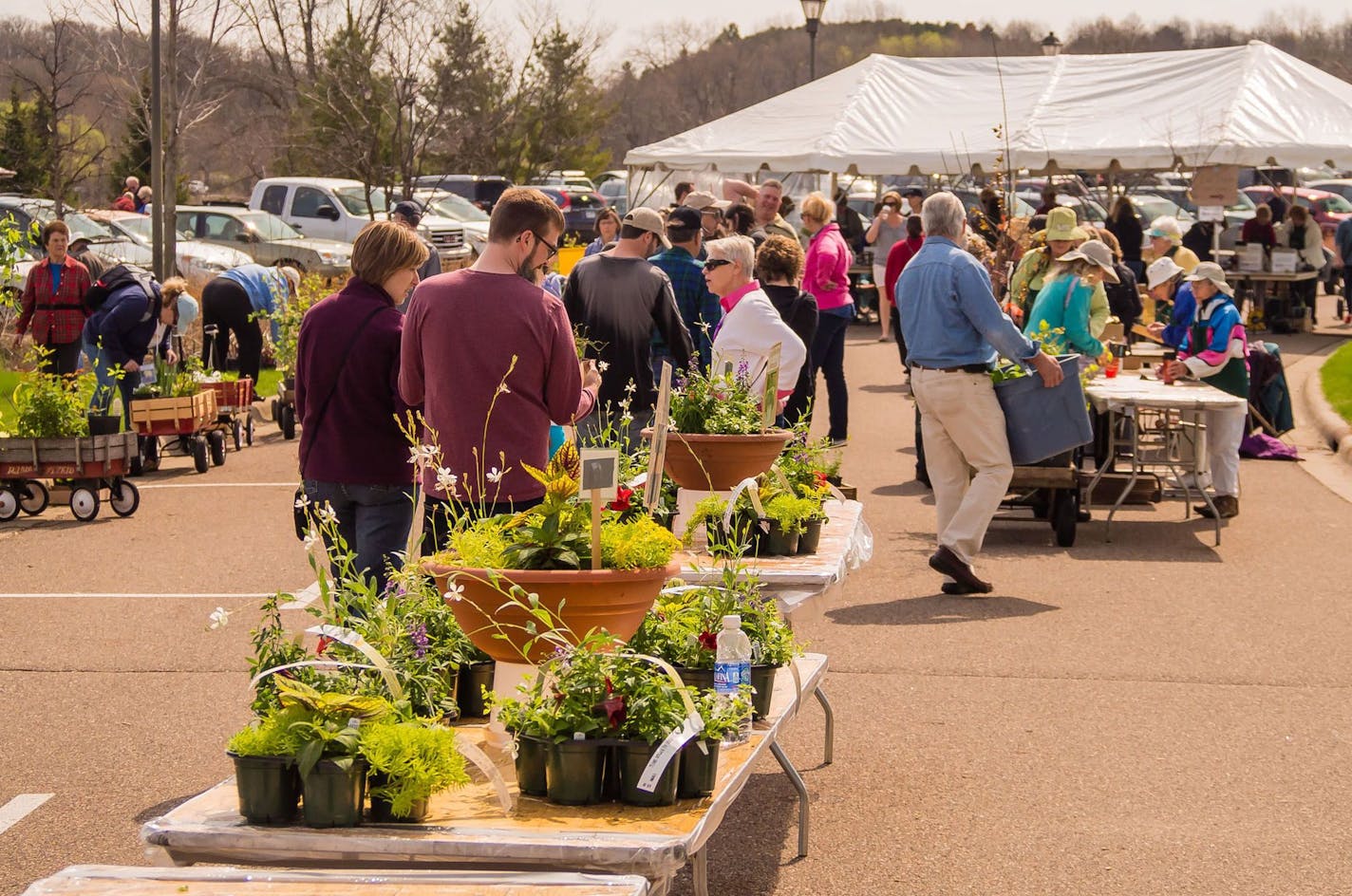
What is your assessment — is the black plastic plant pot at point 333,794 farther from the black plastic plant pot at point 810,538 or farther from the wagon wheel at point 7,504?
the wagon wheel at point 7,504

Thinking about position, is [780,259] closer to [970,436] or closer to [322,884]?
[970,436]

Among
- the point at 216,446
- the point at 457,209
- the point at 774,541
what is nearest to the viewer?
the point at 774,541

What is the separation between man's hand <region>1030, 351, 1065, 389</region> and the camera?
8.55 meters

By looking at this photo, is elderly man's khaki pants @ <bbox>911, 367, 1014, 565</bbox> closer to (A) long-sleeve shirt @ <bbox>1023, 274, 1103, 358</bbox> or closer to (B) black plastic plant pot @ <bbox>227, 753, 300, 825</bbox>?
(A) long-sleeve shirt @ <bbox>1023, 274, 1103, 358</bbox>

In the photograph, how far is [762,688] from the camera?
14.9 ft

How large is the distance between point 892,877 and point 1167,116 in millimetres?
16658

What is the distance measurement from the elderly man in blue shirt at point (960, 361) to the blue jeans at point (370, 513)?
3.58 meters

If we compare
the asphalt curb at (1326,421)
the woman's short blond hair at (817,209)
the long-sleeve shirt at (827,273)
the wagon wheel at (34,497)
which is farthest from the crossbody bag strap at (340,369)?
the asphalt curb at (1326,421)

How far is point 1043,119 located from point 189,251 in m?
12.0

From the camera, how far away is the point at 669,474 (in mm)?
6246

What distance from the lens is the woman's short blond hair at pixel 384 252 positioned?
5746 mm

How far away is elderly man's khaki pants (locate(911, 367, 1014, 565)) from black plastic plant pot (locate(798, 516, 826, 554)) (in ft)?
9.06

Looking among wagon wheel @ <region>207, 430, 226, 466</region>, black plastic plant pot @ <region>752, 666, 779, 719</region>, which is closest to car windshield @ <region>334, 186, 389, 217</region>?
wagon wheel @ <region>207, 430, 226, 466</region>

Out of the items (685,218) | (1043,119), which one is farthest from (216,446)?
(1043,119)
